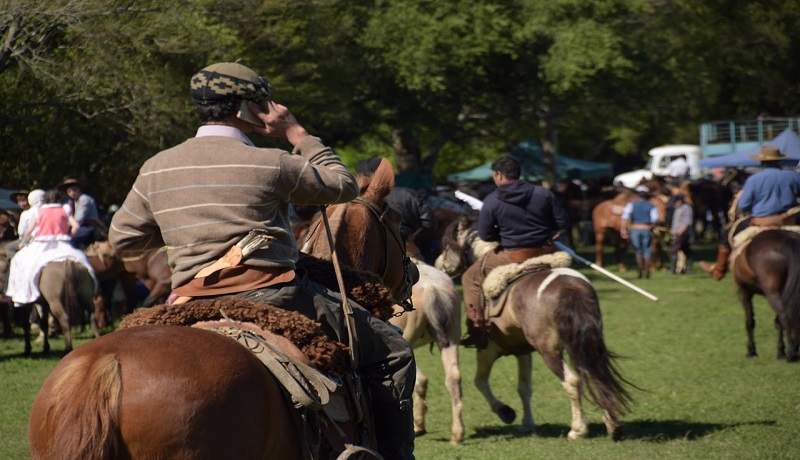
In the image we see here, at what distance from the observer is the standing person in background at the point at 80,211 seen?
1614cm

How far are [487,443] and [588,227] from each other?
26.6 metres

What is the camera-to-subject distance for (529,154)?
34875 millimetres

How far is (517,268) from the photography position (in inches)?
359

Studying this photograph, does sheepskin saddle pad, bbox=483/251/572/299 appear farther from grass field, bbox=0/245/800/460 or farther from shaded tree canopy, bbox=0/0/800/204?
shaded tree canopy, bbox=0/0/800/204

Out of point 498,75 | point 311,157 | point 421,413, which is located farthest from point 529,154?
point 311,157

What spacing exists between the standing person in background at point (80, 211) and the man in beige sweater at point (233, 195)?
12.3m

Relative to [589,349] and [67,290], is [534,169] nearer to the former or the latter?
[67,290]

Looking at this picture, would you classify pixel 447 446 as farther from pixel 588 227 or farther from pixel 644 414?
pixel 588 227

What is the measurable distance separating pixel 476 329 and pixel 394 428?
194 inches

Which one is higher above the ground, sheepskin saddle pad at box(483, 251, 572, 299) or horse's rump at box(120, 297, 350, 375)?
horse's rump at box(120, 297, 350, 375)

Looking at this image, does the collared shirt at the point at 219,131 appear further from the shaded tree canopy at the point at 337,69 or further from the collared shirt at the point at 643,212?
the collared shirt at the point at 643,212

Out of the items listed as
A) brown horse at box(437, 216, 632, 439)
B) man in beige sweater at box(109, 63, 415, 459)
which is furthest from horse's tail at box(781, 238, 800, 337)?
man in beige sweater at box(109, 63, 415, 459)

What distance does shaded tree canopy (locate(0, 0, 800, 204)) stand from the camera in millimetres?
17625

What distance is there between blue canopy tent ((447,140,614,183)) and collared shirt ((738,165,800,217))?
57.7ft
